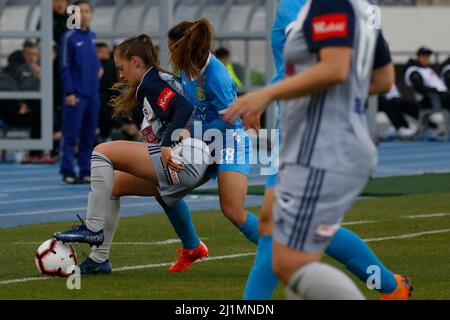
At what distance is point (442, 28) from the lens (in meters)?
35.7

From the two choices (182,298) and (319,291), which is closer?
(319,291)

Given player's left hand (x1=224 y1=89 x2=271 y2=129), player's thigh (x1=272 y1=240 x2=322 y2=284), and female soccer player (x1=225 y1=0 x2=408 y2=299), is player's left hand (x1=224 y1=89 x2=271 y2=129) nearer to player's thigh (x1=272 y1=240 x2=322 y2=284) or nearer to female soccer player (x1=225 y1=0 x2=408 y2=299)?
female soccer player (x1=225 y1=0 x2=408 y2=299)

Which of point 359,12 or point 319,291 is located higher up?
point 359,12

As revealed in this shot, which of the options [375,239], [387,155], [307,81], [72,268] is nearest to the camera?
[307,81]

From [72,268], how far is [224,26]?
16.0 metres

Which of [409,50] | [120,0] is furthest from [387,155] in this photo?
[409,50]

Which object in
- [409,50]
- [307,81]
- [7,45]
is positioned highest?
[307,81]

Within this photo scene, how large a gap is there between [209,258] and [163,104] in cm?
169

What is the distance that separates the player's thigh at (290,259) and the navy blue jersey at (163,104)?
309 centimetres

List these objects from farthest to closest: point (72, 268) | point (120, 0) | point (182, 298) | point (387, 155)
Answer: point (120, 0) < point (387, 155) < point (72, 268) < point (182, 298)

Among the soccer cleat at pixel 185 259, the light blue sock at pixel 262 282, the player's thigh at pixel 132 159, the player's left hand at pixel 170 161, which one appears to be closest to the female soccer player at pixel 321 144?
the light blue sock at pixel 262 282

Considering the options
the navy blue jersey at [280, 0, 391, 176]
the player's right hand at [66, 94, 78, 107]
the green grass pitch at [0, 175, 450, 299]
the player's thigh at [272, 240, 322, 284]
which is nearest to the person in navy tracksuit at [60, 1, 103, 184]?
the player's right hand at [66, 94, 78, 107]

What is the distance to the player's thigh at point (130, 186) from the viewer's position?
894 centimetres

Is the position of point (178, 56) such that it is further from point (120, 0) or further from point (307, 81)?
point (120, 0)
